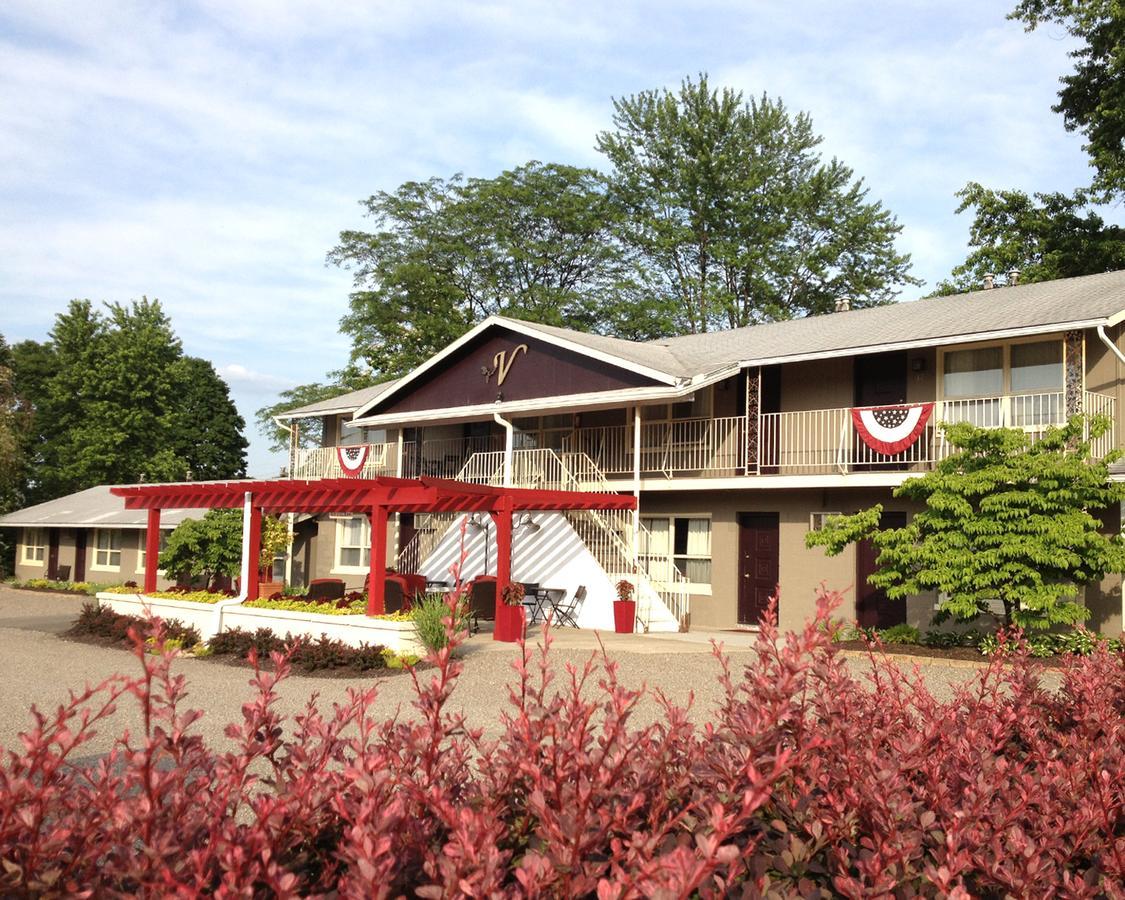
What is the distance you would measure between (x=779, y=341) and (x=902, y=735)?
17.7m

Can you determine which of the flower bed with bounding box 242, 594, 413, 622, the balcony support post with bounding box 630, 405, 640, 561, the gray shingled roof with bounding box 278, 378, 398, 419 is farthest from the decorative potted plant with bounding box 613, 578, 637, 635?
the gray shingled roof with bounding box 278, 378, 398, 419

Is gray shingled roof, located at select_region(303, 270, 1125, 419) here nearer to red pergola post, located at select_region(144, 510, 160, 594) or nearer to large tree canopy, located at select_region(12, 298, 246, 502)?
red pergola post, located at select_region(144, 510, 160, 594)

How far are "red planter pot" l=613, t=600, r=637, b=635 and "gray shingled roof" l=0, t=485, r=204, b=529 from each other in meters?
16.9

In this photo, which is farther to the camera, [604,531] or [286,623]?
[604,531]

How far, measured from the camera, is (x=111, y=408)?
1852 inches

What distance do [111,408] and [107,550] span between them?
50.4 feet

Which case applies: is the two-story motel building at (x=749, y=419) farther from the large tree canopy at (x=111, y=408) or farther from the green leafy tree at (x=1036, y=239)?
the large tree canopy at (x=111, y=408)

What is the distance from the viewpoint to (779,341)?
21031mm

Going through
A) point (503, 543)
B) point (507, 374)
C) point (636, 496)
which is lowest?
point (503, 543)

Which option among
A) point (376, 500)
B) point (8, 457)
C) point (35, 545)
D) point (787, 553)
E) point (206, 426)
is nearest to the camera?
point (376, 500)

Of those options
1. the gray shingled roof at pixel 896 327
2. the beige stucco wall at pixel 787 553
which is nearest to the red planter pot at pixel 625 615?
the beige stucco wall at pixel 787 553

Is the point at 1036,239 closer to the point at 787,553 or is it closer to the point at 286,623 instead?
the point at 787,553

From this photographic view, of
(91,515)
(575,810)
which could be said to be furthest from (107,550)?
(575,810)

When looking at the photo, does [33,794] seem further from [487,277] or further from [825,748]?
[487,277]
